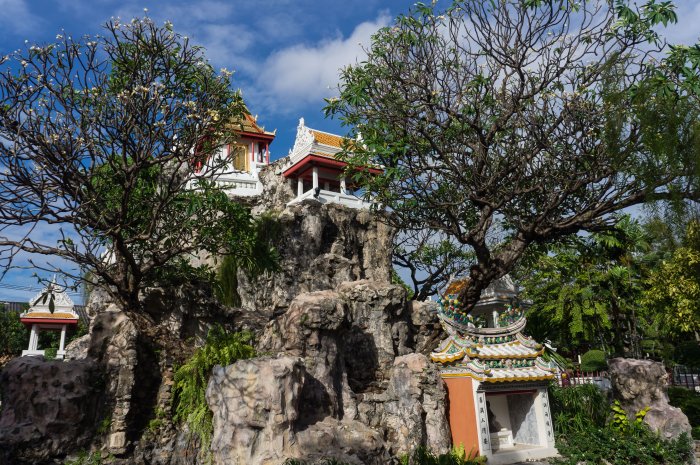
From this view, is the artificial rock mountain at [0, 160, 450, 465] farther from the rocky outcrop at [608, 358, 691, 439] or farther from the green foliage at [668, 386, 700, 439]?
the green foliage at [668, 386, 700, 439]

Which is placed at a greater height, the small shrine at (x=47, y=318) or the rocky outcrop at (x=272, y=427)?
the small shrine at (x=47, y=318)

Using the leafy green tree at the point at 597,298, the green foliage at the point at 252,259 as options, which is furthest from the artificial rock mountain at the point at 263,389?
the leafy green tree at the point at 597,298

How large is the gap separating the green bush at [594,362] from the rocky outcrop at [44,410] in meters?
22.2

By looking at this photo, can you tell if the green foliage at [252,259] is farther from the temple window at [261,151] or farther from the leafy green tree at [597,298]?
the leafy green tree at [597,298]

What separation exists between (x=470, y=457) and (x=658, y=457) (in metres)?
4.12

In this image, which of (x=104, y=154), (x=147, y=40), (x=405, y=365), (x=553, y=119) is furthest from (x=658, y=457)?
(x=147, y=40)

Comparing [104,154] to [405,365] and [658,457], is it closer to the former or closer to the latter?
[405,365]

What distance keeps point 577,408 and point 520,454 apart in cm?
395

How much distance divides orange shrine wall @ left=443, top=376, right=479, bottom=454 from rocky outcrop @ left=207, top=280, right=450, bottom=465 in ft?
0.81

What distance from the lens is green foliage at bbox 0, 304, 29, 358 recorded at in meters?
34.4

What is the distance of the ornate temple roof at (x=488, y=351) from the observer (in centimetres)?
1089

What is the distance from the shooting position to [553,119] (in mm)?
13422

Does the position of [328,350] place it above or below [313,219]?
below

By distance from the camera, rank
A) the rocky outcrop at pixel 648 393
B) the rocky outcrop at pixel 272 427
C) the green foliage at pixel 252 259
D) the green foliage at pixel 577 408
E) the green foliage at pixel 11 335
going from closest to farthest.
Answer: the rocky outcrop at pixel 272 427 < the rocky outcrop at pixel 648 393 < the green foliage at pixel 577 408 < the green foliage at pixel 252 259 < the green foliage at pixel 11 335
